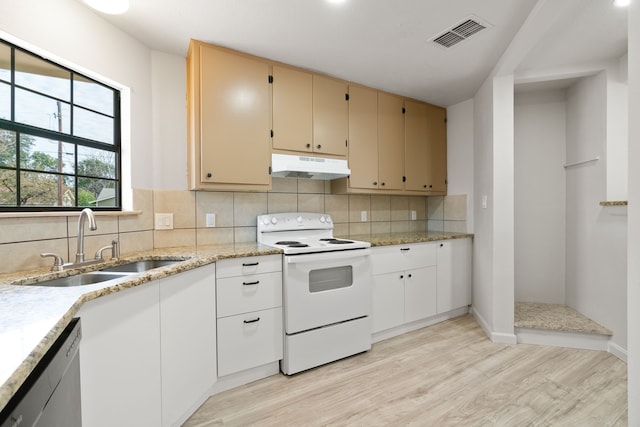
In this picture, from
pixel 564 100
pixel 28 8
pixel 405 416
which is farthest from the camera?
pixel 564 100

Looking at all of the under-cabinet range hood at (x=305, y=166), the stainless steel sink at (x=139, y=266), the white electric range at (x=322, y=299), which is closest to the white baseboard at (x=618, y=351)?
the white electric range at (x=322, y=299)

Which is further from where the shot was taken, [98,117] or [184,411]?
[98,117]

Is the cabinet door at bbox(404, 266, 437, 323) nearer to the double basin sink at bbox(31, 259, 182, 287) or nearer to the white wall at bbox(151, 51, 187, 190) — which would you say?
the double basin sink at bbox(31, 259, 182, 287)

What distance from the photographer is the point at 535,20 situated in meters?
1.75

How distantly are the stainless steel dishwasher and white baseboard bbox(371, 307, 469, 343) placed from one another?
84.0 inches

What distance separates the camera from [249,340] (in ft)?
6.45

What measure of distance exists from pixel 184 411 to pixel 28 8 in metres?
2.20

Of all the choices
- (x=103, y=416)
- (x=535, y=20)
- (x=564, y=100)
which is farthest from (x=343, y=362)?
(x=564, y=100)

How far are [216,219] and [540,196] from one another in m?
3.15

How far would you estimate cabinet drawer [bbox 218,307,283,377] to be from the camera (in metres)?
1.88

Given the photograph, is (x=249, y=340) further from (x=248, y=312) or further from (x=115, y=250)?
(x=115, y=250)

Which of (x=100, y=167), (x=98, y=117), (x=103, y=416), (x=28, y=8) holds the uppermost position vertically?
(x=28, y=8)

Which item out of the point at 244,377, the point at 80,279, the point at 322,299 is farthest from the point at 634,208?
the point at 80,279

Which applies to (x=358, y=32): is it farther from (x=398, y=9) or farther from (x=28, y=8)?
(x=28, y=8)
